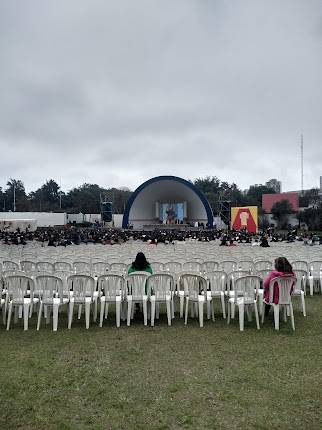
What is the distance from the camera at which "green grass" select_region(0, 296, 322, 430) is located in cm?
305

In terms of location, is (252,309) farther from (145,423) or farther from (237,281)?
(145,423)

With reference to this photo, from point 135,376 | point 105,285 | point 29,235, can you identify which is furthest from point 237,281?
point 29,235

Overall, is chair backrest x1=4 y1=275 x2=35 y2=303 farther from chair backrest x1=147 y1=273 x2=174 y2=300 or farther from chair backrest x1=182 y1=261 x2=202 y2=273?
chair backrest x1=182 y1=261 x2=202 y2=273

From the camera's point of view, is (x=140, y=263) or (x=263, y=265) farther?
(x=263, y=265)

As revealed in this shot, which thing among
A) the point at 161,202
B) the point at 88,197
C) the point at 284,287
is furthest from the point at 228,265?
the point at 88,197

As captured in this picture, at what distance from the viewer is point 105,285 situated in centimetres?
608

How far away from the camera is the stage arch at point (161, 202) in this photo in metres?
49.4

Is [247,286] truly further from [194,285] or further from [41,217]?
[41,217]

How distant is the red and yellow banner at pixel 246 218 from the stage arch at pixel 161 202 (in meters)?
10.0

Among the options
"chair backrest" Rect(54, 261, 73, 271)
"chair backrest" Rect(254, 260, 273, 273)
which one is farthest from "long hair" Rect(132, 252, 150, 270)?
"chair backrest" Rect(254, 260, 273, 273)

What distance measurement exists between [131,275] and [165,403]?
2.95 metres

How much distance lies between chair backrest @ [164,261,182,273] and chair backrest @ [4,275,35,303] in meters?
3.17

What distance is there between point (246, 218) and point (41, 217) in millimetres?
28237

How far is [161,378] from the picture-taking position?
3.85 m
